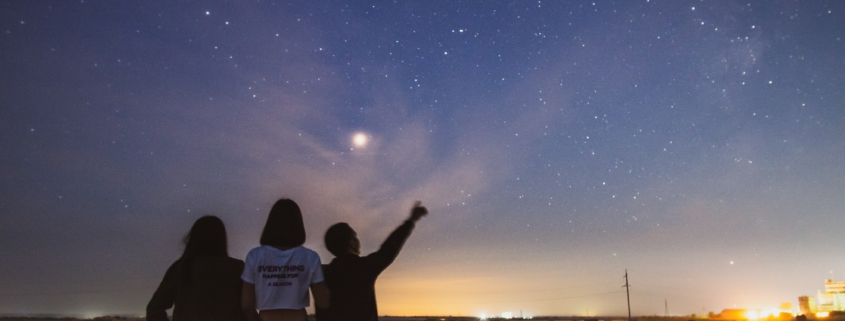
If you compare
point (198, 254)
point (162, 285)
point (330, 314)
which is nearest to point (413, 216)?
point (330, 314)

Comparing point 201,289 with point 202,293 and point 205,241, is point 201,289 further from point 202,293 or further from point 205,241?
point 205,241

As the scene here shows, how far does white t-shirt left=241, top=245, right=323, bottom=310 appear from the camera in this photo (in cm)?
407

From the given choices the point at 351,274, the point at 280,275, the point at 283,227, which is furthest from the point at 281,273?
the point at 351,274

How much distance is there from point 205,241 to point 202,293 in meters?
0.40

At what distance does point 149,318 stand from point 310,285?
1.30 metres

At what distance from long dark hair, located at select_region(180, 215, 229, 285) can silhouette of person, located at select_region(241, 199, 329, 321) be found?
18.0 inches

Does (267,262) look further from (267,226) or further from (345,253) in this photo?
(345,253)

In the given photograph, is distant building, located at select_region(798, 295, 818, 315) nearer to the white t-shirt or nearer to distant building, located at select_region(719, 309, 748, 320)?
distant building, located at select_region(719, 309, 748, 320)

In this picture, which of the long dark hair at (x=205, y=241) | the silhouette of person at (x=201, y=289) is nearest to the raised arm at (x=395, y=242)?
the silhouette of person at (x=201, y=289)

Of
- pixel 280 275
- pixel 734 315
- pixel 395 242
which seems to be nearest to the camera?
pixel 280 275

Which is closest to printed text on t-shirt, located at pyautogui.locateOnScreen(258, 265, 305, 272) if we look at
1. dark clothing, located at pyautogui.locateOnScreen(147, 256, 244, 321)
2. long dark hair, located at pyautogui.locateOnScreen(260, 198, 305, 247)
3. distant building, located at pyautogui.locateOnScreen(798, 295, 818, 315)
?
long dark hair, located at pyautogui.locateOnScreen(260, 198, 305, 247)

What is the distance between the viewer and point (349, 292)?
14.4ft

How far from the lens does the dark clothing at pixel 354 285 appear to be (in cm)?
435

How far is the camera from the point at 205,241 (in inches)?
175
